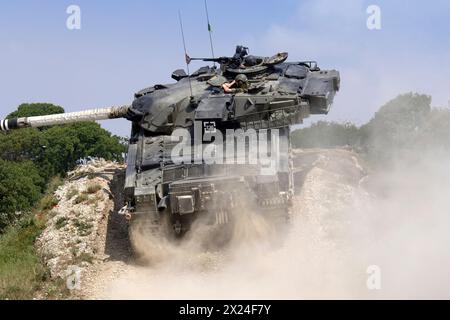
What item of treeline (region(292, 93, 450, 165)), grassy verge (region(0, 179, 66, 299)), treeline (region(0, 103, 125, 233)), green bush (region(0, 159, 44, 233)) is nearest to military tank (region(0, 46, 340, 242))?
grassy verge (region(0, 179, 66, 299))

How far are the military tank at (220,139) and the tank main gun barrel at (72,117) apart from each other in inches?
4.3

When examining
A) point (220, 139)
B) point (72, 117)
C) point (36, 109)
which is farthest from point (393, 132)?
point (36, 109)

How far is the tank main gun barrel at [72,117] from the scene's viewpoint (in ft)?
88.4

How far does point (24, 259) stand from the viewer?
2295 centimetres

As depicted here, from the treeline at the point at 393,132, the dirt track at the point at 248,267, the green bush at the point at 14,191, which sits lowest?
the dirt track at the point at 248,267

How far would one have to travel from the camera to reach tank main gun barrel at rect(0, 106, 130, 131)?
26950 mm

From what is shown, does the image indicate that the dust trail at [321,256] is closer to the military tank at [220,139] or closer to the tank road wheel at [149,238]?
the tank road wheel at [149,238]

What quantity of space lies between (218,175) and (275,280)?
3.16 metres

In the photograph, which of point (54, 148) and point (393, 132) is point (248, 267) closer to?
point (393, 132)

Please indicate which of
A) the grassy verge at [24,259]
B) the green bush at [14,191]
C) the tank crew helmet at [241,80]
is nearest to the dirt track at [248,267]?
the grassy verge at [24,259]

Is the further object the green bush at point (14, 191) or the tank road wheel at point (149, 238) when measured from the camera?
the green bush at point (14, 191)

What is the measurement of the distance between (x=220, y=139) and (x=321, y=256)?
431cm

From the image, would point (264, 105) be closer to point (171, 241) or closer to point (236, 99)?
point (236, 99)

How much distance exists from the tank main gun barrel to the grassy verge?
2.54 m
